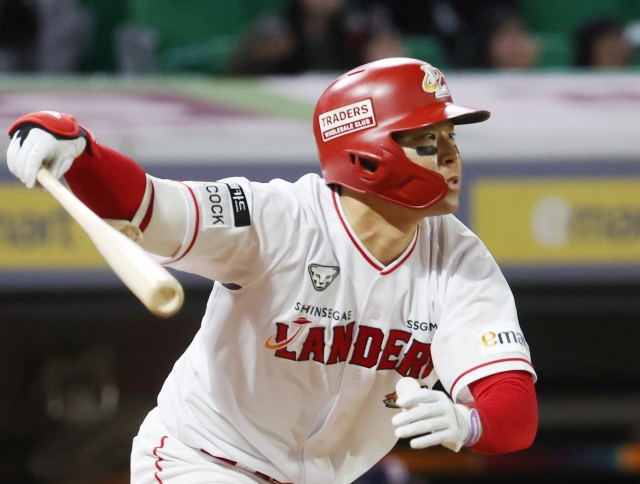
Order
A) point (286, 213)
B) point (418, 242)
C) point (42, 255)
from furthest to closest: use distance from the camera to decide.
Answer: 1. point (42, 255)
2. point (418, 242)
3. point (286, 213)

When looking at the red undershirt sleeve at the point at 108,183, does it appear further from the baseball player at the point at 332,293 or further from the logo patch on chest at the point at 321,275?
the logo patch on chest at the point at 321,275

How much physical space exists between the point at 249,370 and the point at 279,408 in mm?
102

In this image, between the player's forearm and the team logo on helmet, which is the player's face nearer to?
the team logo on helmet

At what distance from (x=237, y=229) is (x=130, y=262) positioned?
0.95 feet

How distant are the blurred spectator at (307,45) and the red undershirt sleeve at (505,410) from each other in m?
2.67

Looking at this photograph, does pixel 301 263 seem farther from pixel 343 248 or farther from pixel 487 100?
pixel 487 100

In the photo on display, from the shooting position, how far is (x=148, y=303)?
1532 millimetres

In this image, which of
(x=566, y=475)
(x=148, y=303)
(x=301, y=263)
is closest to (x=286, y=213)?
(x=301, y=263)

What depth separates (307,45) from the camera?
4.37 m

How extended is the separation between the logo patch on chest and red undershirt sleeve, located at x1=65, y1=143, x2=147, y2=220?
1.21ft

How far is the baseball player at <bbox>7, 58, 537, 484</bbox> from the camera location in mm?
1842

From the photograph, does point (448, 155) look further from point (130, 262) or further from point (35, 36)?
point (35, 36)

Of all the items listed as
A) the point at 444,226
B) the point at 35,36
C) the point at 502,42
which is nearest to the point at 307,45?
the point at 502,42

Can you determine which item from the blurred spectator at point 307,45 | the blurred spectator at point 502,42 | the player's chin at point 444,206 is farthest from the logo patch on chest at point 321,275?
the blurred spectator at point 502,42
